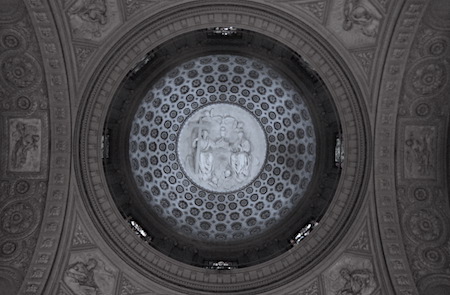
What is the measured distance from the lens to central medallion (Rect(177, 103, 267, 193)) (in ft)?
72.3

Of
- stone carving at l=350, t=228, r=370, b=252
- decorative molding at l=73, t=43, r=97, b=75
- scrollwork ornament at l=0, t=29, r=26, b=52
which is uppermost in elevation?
scrollwork ornament at l=0, t=29, r=26, b=52

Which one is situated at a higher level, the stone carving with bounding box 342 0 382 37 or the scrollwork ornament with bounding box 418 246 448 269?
the stone carving with bounding box 342 0 382 37

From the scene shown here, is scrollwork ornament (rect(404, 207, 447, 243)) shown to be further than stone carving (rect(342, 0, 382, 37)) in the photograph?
Yes

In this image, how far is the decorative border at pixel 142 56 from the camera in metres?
17.2

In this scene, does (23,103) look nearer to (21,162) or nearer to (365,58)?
(21,162)

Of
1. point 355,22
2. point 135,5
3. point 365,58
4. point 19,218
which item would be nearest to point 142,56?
point 135,5

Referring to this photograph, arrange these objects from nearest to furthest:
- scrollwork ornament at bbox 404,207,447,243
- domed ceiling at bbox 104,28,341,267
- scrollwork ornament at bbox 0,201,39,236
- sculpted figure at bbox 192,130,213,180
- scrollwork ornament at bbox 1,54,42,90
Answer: scrollwork ornament at bbox 1,54,42,90, scrollwork ornament at bbox 0,201,39,236, scrollwork ornament at bbox 404,207,447,243, domed ceiling at bbox 104,28,341,267, sculpted figure at bbox 192,130,213,180

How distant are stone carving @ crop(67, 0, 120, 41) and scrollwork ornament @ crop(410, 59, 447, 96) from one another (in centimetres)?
988

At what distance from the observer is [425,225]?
18.1 metres

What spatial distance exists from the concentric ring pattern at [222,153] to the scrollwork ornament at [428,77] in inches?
196

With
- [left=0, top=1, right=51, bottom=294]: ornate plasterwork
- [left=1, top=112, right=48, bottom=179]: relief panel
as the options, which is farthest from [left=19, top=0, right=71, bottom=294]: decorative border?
[left=1, top=112, right=48, bottom=179]: relief panel

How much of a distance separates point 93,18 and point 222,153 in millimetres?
8039

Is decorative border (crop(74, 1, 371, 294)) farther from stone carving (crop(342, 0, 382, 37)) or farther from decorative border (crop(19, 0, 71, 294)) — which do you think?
stone carving (crop(342, 0, 382, 37))

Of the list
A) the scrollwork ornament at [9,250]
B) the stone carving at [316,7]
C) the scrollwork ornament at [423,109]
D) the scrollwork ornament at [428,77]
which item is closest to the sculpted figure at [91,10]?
the stone carving at [316,7]
